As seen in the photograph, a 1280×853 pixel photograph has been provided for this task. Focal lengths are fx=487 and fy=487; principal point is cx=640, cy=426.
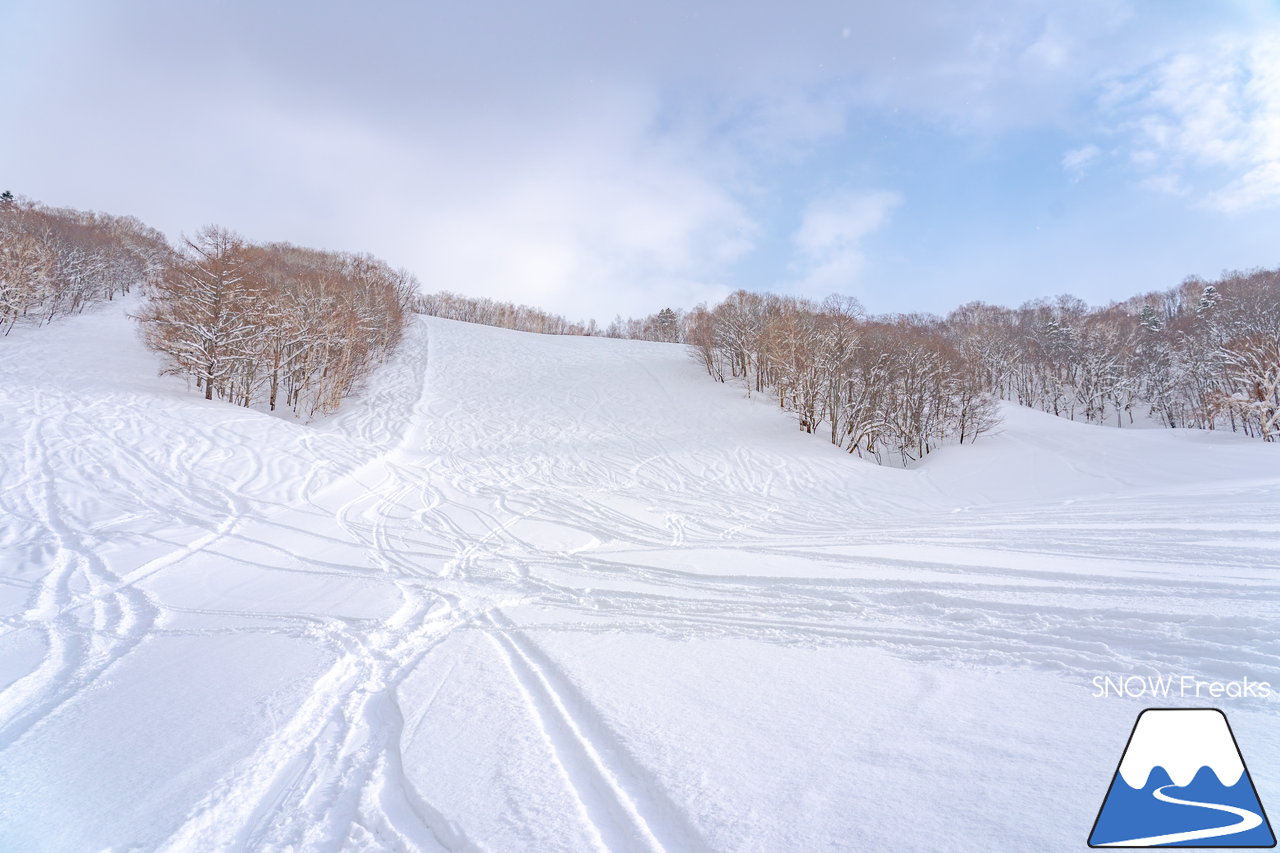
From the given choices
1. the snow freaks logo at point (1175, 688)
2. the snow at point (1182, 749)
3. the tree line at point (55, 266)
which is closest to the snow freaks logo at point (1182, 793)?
the snow at point (1182, 749)

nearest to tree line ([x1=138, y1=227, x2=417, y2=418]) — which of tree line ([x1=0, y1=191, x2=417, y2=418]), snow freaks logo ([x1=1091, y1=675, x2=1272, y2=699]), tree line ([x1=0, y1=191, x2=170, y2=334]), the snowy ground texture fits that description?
tree line ([x1=0, y1=191, x2=417, y2=418])

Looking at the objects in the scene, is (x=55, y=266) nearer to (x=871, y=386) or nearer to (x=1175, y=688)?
(x=871, y=386)

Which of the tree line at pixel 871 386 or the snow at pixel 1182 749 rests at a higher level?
the tree line at pixel 871 386

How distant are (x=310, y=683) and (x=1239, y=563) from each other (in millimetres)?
8788

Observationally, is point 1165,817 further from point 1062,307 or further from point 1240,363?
point 1062,307

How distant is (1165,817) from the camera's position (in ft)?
6.47

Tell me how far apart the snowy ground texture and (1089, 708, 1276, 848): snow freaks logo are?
73 mm

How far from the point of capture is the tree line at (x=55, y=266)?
29453 millimetres

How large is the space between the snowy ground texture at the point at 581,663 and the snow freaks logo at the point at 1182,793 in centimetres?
7

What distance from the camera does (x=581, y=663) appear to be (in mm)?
3957

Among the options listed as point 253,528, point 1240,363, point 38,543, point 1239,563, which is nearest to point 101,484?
point 38,543

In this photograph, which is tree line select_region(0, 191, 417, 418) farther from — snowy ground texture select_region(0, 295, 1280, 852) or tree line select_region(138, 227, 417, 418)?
snowy ground texture select_region(0, 295, 1280, 852)

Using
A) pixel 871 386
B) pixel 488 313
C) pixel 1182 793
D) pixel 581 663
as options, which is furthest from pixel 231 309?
pixel 488 313

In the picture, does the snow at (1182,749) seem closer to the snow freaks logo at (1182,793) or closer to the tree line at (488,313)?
the snow freaks logo at (1182,793)
